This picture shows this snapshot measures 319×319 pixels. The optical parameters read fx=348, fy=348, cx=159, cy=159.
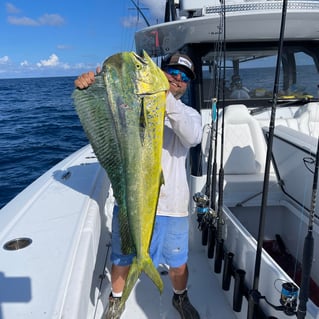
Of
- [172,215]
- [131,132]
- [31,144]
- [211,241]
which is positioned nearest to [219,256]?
[211,241]

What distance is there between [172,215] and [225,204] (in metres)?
1.35

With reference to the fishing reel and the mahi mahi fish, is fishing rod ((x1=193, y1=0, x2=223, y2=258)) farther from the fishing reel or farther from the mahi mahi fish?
the mahi mahi fish

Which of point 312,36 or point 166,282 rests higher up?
point 312,36

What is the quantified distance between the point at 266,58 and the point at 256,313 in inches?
126

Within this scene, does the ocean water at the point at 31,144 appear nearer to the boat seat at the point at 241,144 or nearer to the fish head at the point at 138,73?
the boat seat at the point at 241,144

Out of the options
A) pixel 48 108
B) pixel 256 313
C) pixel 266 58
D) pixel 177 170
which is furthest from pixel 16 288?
pixel 48 108

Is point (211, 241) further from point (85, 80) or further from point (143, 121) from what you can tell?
point (85, 80)

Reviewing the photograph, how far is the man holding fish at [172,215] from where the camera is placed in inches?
→ 75.2

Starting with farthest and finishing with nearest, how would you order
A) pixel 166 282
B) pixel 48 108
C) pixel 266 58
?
1. pixel 48 108
2. pixel 266 58
3. pixel 166 282

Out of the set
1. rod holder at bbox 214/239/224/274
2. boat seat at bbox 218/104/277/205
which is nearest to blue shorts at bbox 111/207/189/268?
rod holder at bbox 214/239/224/274

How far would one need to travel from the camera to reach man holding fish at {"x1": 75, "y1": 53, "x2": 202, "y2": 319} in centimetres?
191

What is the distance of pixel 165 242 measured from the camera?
94.3 inches

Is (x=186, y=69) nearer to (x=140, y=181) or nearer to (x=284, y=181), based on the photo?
(x=140, y=181)

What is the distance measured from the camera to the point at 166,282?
121 inches
